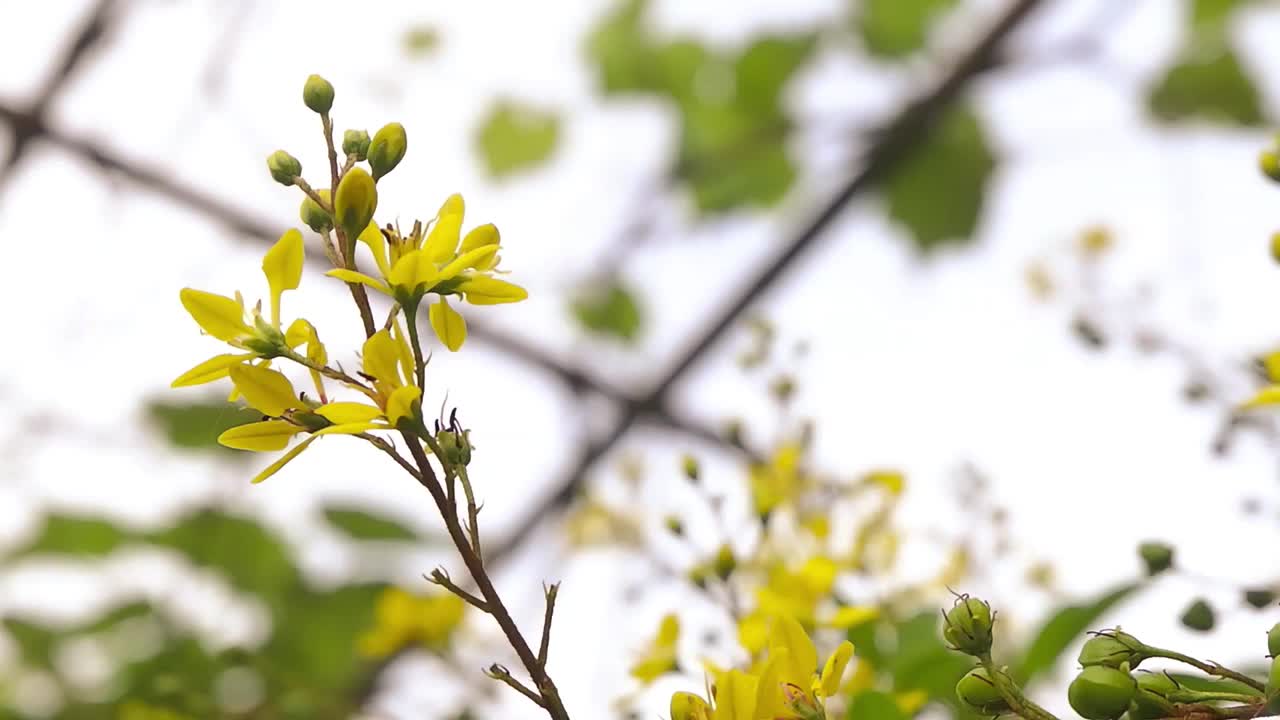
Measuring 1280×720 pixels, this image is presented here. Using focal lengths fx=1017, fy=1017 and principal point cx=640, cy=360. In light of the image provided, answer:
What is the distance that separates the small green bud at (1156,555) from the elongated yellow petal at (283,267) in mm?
372

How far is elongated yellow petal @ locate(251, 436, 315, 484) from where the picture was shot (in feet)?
0.99

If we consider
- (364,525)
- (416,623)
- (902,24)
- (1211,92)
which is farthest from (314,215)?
(1211,92)

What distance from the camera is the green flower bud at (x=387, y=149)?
0.35 metres

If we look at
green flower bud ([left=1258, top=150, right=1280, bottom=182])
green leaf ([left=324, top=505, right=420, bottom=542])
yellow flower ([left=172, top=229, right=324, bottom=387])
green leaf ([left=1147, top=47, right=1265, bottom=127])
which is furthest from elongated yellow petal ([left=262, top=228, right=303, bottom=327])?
green leaf ([left=1147, top=47, right=1265, bottom=127])

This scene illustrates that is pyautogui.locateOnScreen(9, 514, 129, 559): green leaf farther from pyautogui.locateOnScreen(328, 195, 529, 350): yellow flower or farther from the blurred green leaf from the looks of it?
pyautogui.locateOnScreen(328, 195, 529, 350): yellow flower

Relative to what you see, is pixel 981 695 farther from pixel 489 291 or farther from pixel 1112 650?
pixel 489 291

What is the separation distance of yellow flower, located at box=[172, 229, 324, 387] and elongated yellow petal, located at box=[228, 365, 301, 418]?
0.4 inches

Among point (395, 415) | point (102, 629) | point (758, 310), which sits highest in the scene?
point (758, 310)

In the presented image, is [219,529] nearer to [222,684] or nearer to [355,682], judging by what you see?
[355,682]

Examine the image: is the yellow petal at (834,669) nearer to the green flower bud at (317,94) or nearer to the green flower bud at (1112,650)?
the green flower bud at (1112,650)

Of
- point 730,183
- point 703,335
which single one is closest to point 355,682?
point 703,335

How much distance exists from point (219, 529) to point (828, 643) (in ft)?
3.43

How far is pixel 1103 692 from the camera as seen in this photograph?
26cm

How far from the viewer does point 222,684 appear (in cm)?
91
